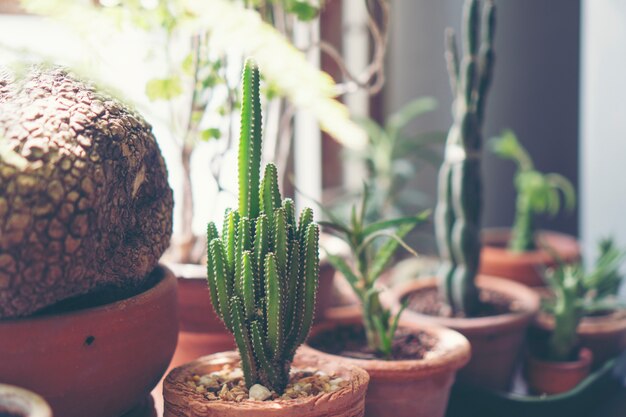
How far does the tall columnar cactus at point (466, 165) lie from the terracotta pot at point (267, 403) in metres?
0.53

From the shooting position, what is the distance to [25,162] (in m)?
0.79

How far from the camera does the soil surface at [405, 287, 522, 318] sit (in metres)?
1.47

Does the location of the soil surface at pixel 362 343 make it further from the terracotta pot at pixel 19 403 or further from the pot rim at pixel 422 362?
the terracotta pot at pixel 19 403

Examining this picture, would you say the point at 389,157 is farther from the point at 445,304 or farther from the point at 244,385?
the point at 244,385

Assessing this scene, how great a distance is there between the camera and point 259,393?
905 millimetres

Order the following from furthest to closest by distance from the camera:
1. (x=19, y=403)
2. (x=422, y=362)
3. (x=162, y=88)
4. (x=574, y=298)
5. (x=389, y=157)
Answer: (x=389, y=157) → (x=574, y=298) → (x=162, y=88) → (x=422, y=362) → (x=19, y=403)

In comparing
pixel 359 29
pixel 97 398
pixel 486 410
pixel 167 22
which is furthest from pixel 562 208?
pixel 97 398

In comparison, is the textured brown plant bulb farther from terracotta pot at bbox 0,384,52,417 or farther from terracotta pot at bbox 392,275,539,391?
terracotta pot at bbox 392,275,539,391

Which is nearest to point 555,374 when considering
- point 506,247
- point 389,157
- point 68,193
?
point 506,247

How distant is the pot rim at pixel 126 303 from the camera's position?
0.82m

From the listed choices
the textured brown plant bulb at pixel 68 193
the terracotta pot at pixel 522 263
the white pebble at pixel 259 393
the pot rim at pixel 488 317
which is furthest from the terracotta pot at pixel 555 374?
the textured brown plant bulb at pixel 68 193

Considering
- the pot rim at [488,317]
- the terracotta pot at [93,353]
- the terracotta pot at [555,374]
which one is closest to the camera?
the terracotta pot at [93,353]

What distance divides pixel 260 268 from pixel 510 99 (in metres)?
1.58

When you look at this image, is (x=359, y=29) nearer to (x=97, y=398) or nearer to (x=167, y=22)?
(x=167, y=22)
